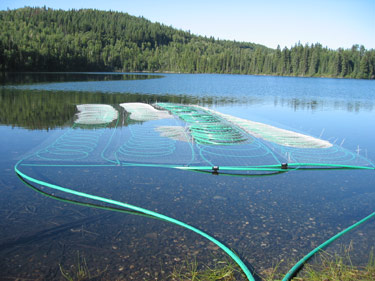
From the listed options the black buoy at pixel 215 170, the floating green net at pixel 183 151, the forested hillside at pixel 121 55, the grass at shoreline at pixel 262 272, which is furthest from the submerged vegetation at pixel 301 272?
the forested hillside at pixel 121 55

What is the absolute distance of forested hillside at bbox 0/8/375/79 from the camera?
277ft

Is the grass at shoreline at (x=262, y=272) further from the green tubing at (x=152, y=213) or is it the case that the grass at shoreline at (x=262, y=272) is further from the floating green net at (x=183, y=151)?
the floating green net at (x=183, y=151)

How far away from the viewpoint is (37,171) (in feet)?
22.2

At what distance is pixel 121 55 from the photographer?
126m

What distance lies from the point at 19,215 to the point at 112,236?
1.65 meters

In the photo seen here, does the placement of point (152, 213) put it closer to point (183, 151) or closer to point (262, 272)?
point (262, 272)

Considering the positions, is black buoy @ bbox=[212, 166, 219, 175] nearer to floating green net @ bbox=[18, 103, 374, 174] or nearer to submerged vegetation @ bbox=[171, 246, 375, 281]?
floating green net @ bbox=[18, 103, 374, 174]

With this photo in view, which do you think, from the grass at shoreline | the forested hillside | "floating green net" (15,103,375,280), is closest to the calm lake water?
the grass at shoreline

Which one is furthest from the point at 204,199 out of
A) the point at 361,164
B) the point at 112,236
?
the point at 361,164

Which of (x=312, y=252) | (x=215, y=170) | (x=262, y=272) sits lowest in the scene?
(x=262, y=272)

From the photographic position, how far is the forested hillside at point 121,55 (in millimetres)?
84500

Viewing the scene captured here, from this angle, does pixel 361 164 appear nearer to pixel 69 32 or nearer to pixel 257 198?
pixel 257 198

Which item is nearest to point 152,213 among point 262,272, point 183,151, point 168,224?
point 168,224

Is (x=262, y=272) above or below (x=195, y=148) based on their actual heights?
below
